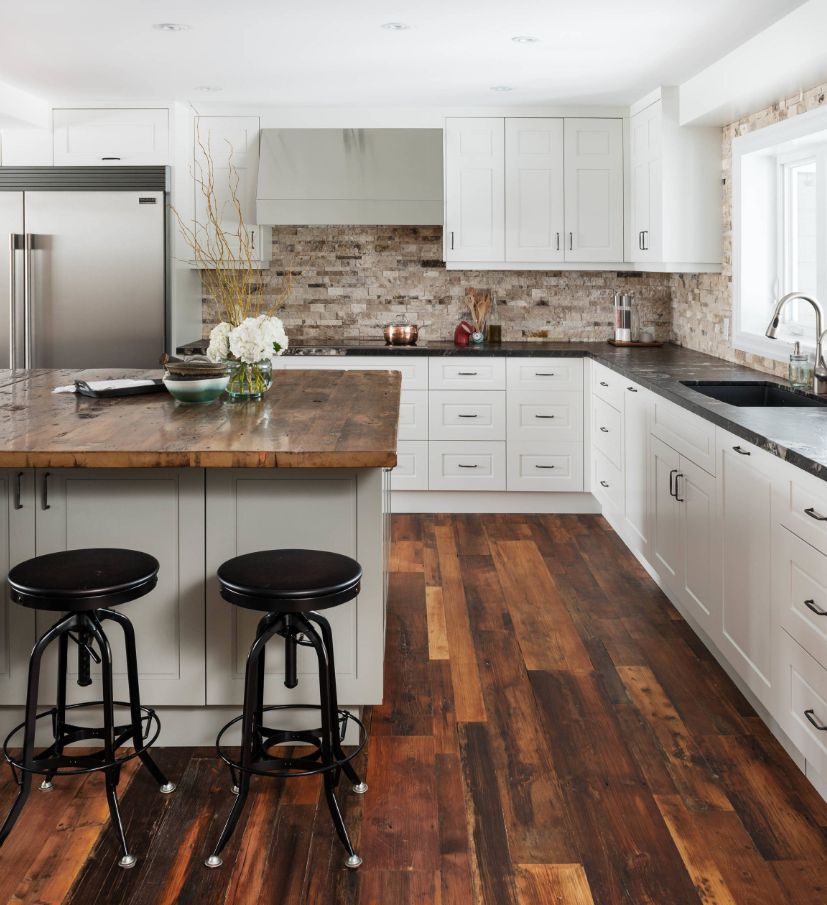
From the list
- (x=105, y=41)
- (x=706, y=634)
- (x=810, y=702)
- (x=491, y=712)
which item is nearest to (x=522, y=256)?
(x=105, y=41)

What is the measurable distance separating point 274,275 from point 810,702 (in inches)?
183

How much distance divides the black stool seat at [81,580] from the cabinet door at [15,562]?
33cm

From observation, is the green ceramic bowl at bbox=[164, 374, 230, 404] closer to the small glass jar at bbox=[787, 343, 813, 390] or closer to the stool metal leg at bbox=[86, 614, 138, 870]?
the stool metal leg at bbox=[86, 614, 138, 870]

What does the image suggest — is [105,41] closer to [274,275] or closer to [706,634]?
[274,275]

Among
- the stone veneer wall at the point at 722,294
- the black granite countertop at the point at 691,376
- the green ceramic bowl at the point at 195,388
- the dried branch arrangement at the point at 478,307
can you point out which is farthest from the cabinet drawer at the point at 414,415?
the green ceramic bowl at the point at 195,388

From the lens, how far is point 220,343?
11.2ft

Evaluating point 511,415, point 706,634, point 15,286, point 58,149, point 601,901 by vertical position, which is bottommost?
point 601,901

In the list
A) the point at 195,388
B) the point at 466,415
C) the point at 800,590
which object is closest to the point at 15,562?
the point at 195,388

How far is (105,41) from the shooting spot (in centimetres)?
438

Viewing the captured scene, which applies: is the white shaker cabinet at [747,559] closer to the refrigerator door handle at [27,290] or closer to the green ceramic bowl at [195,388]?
the green ceramic bowl at [195,388]

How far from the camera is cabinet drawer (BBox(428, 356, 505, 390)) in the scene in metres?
5.79

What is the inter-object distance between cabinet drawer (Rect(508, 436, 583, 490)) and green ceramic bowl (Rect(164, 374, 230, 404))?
2801 millimetres

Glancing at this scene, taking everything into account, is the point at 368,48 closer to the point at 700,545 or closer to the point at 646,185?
the point at 646,185

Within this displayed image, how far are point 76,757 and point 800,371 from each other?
9.69ft
